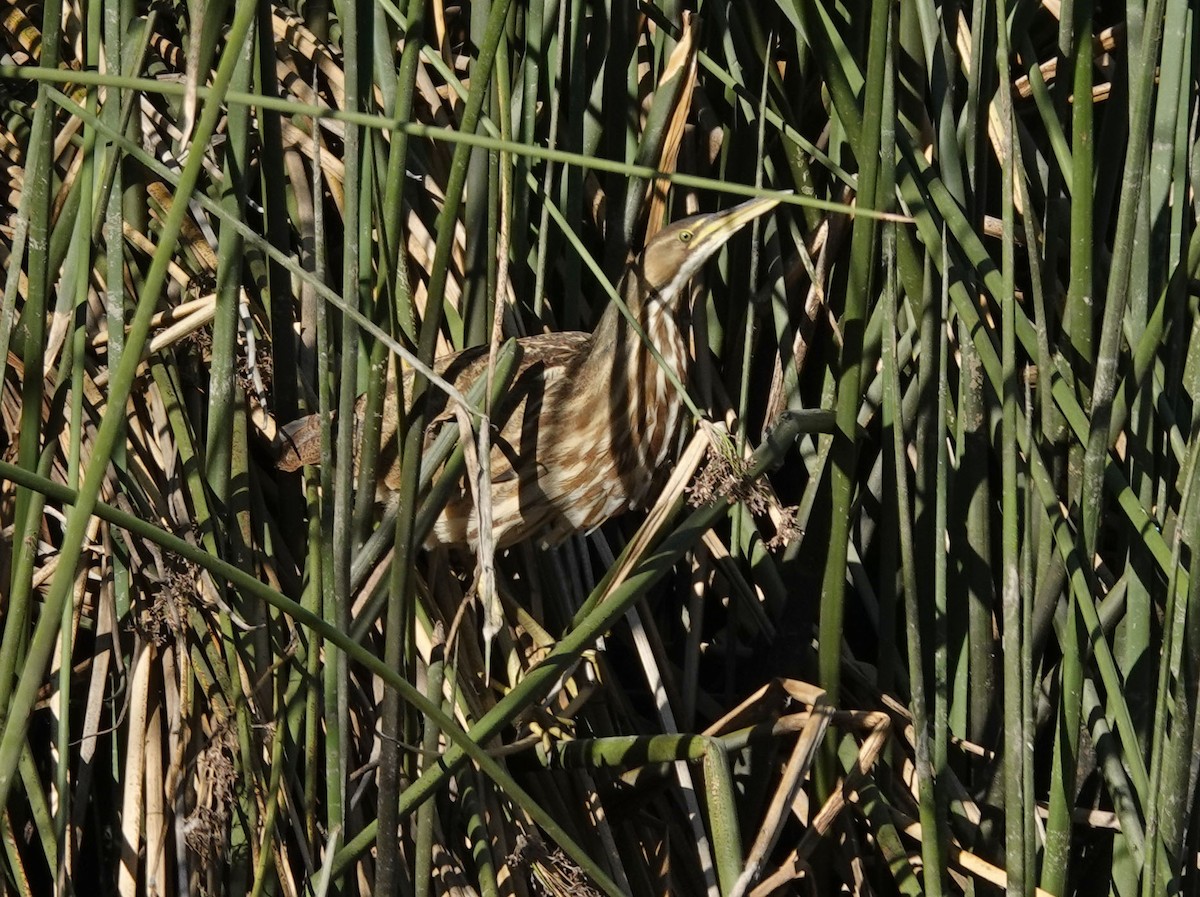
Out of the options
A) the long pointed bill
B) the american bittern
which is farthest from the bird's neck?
the long pointed bill

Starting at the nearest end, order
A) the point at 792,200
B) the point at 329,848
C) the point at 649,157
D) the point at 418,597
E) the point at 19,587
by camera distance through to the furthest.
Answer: the point at 792,200 < the point at 19,587 < the point at 329,848 < the point at 649,157 < the point at 418,597

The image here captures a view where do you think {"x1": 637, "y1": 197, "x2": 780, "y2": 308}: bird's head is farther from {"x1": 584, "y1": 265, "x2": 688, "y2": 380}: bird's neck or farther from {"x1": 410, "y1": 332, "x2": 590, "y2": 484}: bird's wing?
{"x1": 410, "y1": 332, "x2": 590, "y2": 484}: bird's wing

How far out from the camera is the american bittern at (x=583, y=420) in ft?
5.27

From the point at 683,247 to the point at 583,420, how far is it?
0.34m

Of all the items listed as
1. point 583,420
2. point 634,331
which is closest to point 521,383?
point 583,420

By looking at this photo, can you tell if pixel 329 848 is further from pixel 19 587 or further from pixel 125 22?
pixel 125 22

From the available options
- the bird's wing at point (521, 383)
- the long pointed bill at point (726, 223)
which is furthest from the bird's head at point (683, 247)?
the bird's wing at point (521, 383)

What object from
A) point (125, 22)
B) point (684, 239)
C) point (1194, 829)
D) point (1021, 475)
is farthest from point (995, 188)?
point (125, 22)

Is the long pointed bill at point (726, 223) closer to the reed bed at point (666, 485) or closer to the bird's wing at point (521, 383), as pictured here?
the reed bed at point (666, 485)

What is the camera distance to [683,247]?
4.94 ft

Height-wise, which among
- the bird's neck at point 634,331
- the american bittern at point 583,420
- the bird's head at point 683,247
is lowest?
the american bittern at point 583,420

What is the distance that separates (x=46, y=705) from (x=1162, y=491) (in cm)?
114

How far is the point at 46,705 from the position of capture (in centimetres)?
148

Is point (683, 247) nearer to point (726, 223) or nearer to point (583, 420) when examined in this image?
point (726, 223)
